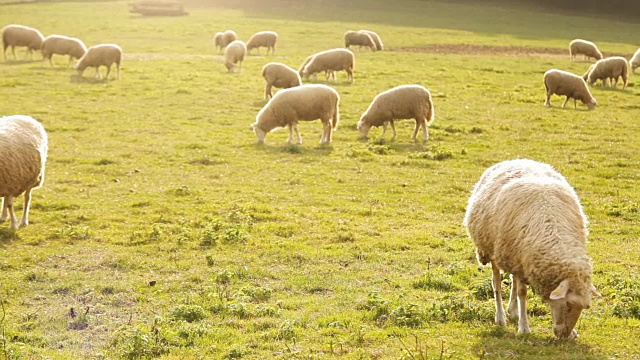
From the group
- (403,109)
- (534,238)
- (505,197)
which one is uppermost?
(505,197)

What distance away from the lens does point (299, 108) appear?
70.1ft

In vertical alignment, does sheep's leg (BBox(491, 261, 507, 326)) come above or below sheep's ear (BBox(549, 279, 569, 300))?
below

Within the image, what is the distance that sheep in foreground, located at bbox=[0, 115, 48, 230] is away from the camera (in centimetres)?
1332

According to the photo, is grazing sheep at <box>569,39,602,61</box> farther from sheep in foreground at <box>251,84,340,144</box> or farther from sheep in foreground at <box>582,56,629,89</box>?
sheep in foreground at <box>251,84,340,144</box>

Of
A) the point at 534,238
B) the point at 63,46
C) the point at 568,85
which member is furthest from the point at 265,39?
the point at 534,238

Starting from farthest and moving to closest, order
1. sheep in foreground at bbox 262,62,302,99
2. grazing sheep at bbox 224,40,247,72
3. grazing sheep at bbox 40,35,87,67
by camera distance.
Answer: grazing sheep at bbox 224,40,247,72, grazing sheep at bbox 40,35,87,67, sheep in foreground at bbox 262,62,302,99

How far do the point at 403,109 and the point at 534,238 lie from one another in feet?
45.5

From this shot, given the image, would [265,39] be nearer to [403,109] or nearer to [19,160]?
[403,109]

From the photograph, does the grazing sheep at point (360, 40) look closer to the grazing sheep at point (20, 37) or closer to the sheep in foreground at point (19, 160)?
the grazing sheep at point (20, 37)

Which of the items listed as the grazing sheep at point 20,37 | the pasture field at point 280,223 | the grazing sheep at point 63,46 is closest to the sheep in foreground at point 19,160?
the pasture field at point 280,223

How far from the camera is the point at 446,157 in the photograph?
20.4 meters

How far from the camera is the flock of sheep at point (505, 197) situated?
26.3ft

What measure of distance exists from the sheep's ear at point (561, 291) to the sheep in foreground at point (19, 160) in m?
9.67

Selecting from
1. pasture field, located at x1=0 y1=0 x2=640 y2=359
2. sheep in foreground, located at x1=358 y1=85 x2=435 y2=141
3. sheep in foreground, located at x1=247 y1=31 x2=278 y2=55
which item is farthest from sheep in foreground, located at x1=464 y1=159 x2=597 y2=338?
sheep in foreground, located at x1=247 y1=31 x2=278 y2=55
